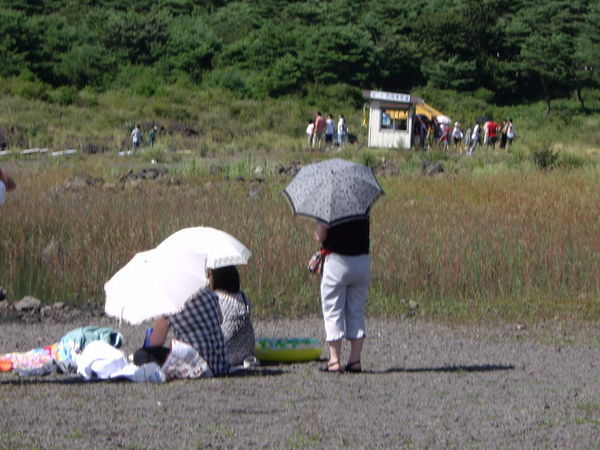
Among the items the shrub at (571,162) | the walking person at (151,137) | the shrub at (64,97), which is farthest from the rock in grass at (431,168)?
the shrub at (64,97)

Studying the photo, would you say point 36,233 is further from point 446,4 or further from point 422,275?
point 446,4

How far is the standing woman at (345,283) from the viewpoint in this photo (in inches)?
334

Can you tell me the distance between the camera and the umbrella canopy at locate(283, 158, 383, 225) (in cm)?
840

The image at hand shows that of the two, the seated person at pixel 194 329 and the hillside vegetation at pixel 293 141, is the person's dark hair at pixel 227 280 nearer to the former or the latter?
the seated person at pixel 194 329

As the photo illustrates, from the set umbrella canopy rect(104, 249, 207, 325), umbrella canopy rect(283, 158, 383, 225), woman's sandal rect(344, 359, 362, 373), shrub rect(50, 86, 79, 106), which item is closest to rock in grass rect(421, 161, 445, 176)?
umbrella canopy rect(283, 158, 383, 225)

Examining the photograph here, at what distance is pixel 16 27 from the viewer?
6719 centimetres

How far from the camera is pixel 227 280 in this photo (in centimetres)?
895

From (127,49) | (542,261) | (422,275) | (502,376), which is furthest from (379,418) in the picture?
(127,49)

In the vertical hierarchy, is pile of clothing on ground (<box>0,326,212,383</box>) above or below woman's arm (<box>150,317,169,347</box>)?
below

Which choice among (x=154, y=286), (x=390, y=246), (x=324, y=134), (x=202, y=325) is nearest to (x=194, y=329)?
(x=202, y=325)

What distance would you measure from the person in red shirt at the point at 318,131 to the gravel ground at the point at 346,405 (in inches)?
1461

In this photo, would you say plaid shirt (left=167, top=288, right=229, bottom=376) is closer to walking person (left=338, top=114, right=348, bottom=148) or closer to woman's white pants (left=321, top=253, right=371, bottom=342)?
woman's white pants (left=321, top=253, right=371, bottom=342)

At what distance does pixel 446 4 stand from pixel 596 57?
17.6 m

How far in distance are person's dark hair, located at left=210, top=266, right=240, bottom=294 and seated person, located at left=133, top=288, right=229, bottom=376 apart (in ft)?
1.67
